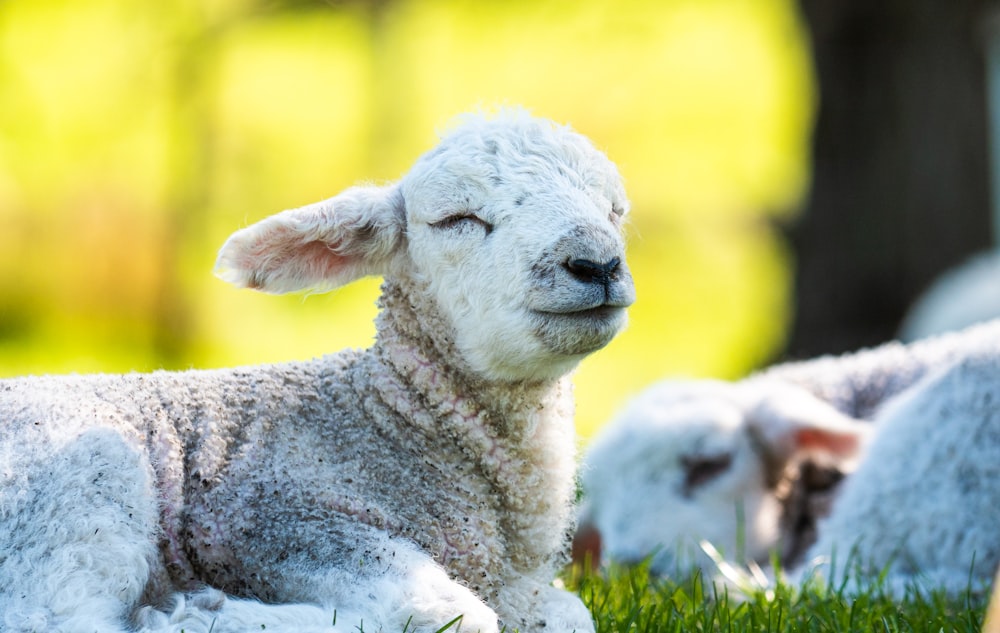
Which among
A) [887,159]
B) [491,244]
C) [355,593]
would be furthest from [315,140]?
[355,593]

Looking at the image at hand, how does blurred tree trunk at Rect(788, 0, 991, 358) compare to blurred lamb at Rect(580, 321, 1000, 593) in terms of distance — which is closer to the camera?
blurred lamb at Rect(580, 321, 1000, 593)

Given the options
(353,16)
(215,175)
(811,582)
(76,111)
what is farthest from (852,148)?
(76,111)

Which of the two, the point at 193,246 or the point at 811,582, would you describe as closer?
the point at 811,582

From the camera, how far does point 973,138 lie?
36.3 feet

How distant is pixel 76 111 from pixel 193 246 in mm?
2459

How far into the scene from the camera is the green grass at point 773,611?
341 cm

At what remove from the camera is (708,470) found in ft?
19.2

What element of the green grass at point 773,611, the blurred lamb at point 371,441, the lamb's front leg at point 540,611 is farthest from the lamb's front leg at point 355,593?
the green grass at point 773,611

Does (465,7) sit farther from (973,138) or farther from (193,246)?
(973,138)

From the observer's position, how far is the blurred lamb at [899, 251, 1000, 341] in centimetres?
862

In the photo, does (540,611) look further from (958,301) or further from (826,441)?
(958,301)


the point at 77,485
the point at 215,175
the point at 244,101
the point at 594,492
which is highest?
the point at 244,101

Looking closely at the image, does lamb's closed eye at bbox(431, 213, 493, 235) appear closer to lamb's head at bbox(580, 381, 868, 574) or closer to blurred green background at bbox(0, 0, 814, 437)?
lamb's head at bbox(580, 381, 868, 574)

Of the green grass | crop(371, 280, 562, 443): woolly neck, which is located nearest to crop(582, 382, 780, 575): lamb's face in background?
the green grass
